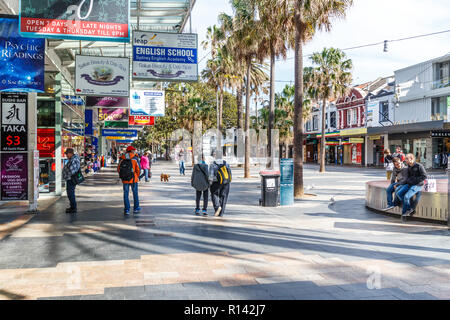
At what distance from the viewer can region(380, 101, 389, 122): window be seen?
43.8m

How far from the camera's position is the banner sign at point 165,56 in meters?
12.4

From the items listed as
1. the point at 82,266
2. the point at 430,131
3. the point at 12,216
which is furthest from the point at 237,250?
the point at 430,131

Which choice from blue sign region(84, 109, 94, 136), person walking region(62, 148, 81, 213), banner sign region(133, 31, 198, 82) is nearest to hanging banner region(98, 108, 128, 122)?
blue sign region(84, 109, 94, 136)

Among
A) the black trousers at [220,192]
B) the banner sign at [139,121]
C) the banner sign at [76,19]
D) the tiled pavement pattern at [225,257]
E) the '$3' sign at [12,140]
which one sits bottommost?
the tiled pavement pattern at [225,257]

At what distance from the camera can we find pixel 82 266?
5.95 metres

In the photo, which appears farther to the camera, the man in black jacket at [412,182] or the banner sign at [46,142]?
the banner sign at [46,142]

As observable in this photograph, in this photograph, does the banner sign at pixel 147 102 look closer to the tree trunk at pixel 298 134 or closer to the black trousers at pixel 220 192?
the tree trunk at pixel 298 134

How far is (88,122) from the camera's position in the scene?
2669 centimetres

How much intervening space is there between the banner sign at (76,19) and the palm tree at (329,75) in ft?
79.3

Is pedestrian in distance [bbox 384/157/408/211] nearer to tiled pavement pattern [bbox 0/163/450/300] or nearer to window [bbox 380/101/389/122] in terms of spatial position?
tiled pavement pattern [bbox 0/163/450/300]

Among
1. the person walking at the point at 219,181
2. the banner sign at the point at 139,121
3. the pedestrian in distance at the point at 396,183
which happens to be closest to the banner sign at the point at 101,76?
the person walking at the point at 219,181

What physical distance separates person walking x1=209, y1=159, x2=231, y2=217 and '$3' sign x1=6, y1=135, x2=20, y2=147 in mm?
5346

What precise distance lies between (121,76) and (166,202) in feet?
15.5

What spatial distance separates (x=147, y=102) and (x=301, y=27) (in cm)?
916
